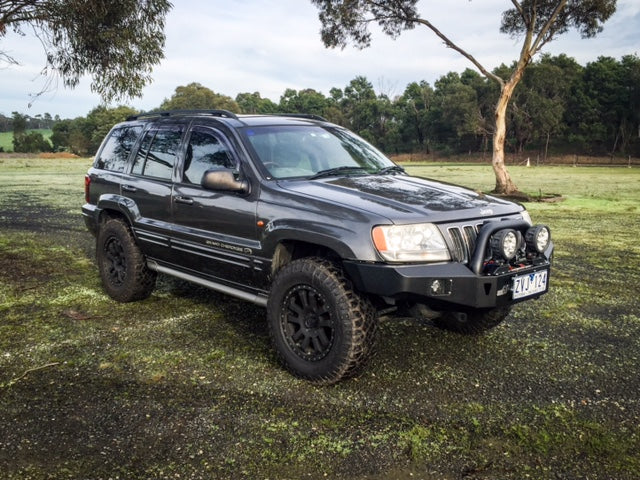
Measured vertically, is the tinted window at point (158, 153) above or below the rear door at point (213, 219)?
above

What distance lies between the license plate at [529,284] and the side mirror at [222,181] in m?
2.01

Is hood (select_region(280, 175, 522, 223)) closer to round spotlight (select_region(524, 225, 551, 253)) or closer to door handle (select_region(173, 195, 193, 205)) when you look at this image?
round spotlight (select_region(524, 225, 551, 253))

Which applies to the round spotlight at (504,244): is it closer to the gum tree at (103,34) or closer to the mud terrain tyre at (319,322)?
the mud terrain tyre at (319,322)

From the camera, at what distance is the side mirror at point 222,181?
13.0 ft

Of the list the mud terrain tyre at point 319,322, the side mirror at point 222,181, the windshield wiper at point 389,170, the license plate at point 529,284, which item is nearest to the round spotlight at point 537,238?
the license plate at point 529,284

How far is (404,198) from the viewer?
12.2 feet

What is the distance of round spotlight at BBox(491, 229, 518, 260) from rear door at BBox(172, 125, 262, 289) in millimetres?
1647

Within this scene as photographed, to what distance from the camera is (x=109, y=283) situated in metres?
5.51

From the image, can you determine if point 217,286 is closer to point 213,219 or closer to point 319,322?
point 213,219

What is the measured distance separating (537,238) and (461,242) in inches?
24.6

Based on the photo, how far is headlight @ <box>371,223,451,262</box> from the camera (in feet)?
10.9

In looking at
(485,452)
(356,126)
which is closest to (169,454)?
(485,452)

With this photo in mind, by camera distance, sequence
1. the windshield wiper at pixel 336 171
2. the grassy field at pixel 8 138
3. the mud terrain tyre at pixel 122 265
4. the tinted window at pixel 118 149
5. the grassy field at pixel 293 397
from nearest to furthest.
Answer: the grassy field at pixel 293 397 → the windshield wiper at pixel 336 171 → the mud terrain tyre at pixel 122 265 → the tinted window at pixel 118 149 → the grassy field at pixel 8 138

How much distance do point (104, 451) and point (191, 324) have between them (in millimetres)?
2039
